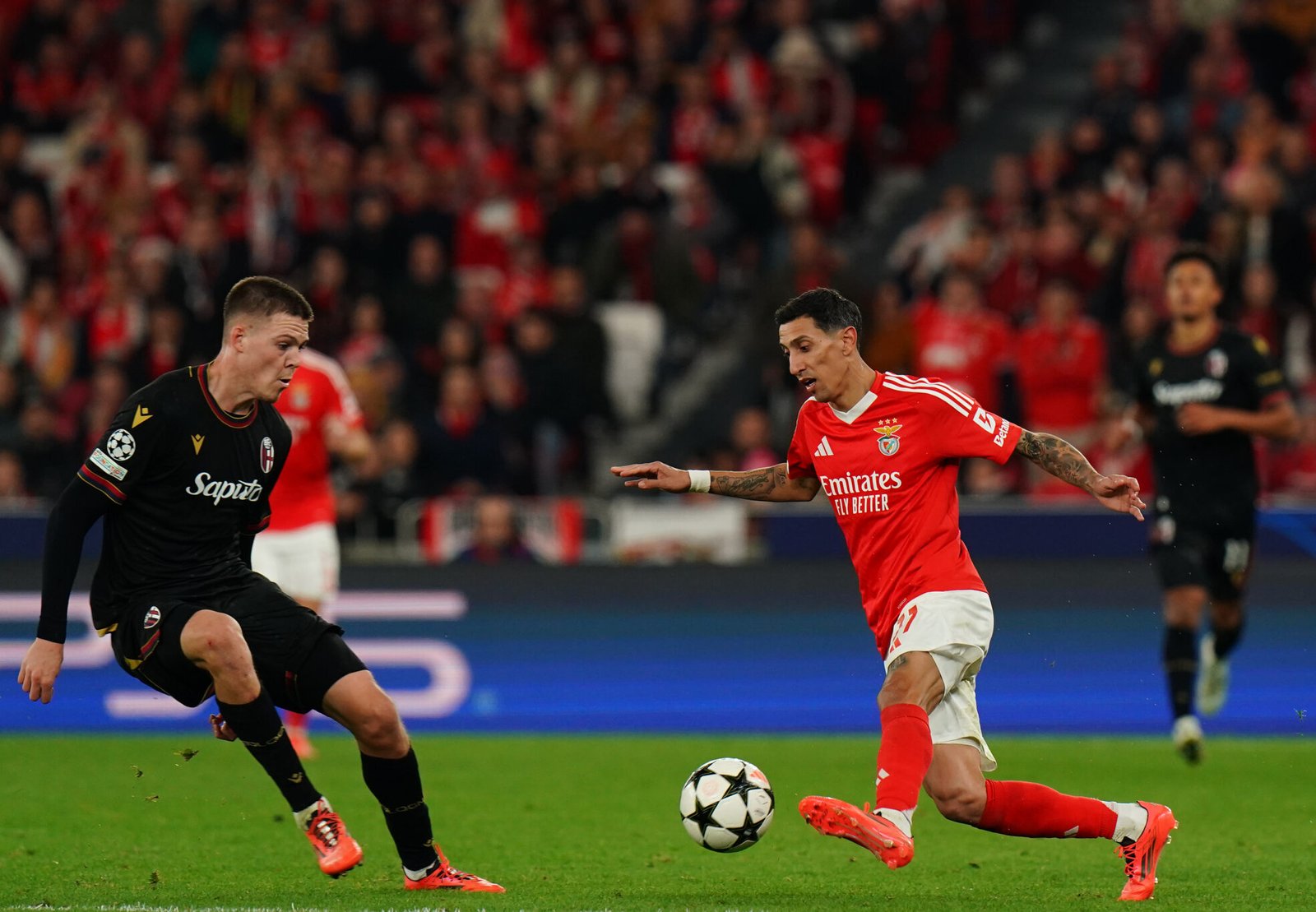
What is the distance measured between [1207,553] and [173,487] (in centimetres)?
598

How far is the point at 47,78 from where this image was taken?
754 inches

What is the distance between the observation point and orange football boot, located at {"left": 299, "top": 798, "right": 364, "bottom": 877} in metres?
6.47

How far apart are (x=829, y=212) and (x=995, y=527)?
5397mm

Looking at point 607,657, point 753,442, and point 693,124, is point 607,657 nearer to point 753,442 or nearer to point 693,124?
point 753,442

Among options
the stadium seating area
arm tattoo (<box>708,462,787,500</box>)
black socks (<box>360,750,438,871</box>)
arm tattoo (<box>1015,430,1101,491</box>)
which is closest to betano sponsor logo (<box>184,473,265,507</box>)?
black socks (<box>360,750,438,871</box>)

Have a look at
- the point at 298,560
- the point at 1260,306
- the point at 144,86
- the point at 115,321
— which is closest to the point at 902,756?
the point at 298,560

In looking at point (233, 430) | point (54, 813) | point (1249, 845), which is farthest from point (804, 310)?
point (54, 813)

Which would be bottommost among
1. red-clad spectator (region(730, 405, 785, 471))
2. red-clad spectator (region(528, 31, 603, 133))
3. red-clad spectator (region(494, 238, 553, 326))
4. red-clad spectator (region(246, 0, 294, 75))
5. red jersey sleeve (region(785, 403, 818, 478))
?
red jersey sleeve (region(785, 403, 818, 478))

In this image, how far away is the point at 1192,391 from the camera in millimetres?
10227

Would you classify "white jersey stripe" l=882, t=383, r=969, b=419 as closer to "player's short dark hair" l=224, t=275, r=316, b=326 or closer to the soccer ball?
the soccer ball

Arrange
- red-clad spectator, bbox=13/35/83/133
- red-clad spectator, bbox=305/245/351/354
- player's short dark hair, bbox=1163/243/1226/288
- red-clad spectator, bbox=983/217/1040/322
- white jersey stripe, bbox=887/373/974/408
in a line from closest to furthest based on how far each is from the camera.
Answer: white jersey stripe, bbox=887/373/974/408 < player's short dark hair, bbox=1163/243/1226/288 < red-clad spectator, bbox=983/217/1040/322 < red-clad spectator, bbox=305/245/351/354 < red-clad spectator, bbox=13/35/83/133

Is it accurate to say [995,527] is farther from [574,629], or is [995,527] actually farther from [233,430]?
[233,430]

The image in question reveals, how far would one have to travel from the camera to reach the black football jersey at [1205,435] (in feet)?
33.4

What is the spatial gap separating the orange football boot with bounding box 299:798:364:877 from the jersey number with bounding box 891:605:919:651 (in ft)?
6.33
